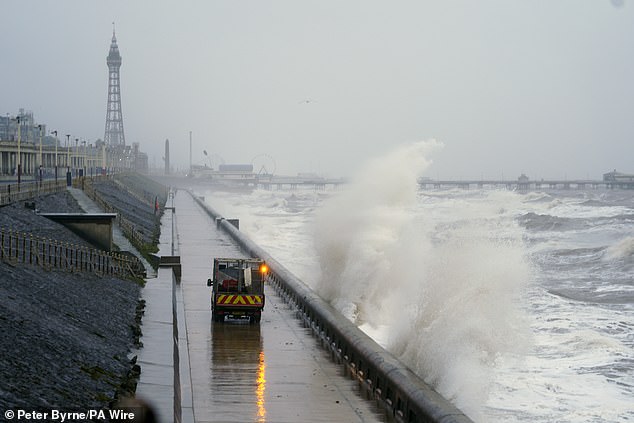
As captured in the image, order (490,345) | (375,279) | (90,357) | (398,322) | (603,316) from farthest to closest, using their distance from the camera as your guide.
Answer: (375,279), (603,316), (398,322), (490,345), (90,357)

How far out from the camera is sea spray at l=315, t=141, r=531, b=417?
1661 centimetres

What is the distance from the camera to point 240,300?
21.1m

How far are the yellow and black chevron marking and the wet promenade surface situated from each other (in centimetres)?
48

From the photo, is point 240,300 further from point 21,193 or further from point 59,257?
point 21,193

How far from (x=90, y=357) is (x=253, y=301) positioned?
7589mm

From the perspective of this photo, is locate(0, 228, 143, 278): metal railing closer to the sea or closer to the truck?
the truck

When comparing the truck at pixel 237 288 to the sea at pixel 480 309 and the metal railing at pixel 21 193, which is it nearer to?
the sea at pixel 480 309

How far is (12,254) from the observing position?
21203mm

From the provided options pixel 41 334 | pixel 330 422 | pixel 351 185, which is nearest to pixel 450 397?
pixel 330 422

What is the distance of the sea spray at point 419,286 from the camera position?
16.6 meters

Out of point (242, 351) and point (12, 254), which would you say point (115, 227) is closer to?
point (12, 254)

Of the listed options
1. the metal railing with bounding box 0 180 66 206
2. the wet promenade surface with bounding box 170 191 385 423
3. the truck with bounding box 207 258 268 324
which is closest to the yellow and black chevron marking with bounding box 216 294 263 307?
the truck with bounding box 207 258 268 324

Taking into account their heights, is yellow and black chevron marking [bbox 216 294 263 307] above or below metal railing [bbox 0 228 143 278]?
below

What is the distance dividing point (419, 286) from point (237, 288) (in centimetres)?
410
